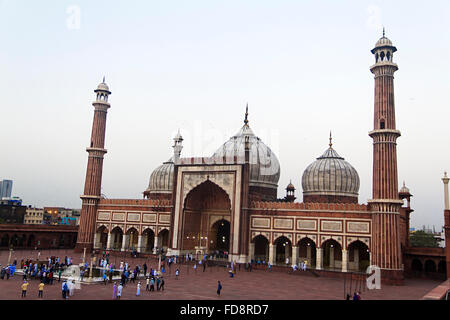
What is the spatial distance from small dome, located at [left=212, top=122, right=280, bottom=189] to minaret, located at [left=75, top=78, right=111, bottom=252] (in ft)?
39.9

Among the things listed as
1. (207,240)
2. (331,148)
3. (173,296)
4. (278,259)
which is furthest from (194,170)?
(173,296)

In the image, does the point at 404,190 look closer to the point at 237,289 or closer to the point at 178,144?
the point at 237,289

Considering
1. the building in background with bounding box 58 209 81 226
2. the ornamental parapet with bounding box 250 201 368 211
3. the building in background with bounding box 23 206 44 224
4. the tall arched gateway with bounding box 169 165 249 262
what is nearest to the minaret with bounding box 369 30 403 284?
the ornamental parapet with bounding box 250 201 368 211

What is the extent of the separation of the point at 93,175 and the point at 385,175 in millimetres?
28137

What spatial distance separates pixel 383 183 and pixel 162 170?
26668 mm

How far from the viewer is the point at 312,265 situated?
32.9 m

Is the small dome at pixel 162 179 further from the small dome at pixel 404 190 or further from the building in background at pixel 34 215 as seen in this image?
the building in background at pixel 34 215

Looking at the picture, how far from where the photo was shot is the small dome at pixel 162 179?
46362 mm

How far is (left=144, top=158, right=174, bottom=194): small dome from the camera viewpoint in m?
46.4

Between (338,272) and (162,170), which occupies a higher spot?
(162,170)

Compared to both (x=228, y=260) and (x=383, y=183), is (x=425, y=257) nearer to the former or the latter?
(x=383, y=183)

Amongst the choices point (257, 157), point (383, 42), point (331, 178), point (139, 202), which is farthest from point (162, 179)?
point (383, 42)

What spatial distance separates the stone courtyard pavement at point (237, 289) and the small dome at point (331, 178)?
1008 cm

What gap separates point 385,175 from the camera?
28.2 meters
